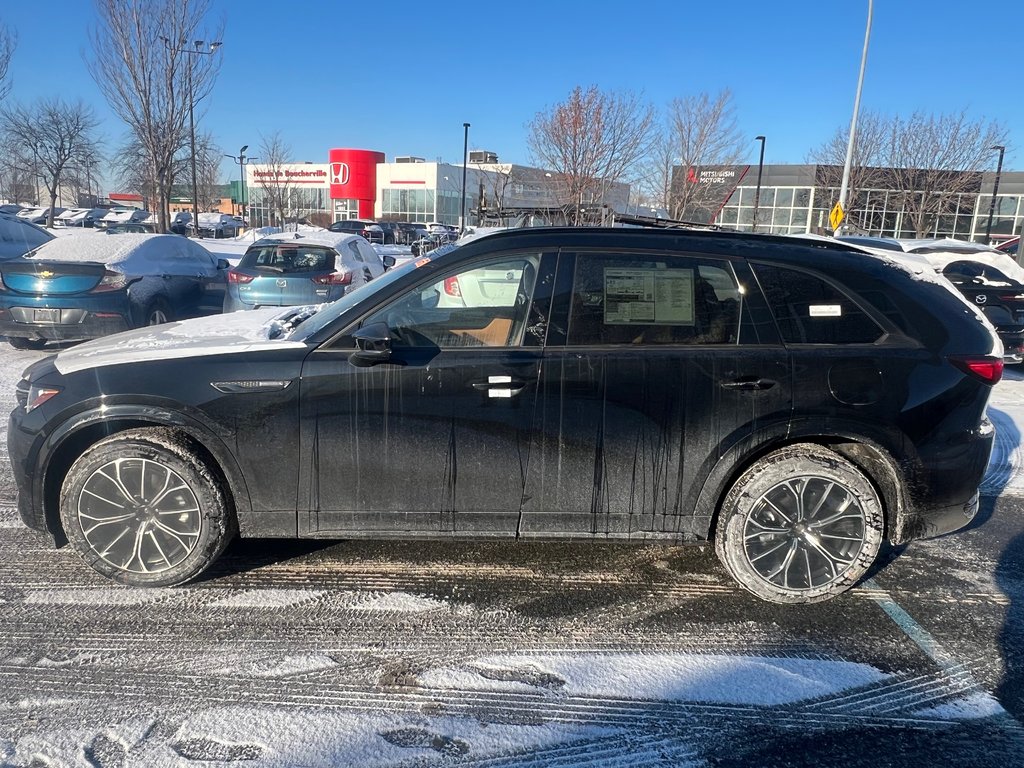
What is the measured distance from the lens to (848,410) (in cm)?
332

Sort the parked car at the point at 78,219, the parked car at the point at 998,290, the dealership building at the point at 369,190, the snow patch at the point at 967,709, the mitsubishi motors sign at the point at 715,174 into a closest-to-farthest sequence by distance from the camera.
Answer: the snow patch at the point at 967,709, the parked car at the point at 998,290, the mitsubishi motors sign at the point at 715,174, the parked car at the point at 78,219, the dealership building at the point at 369,190

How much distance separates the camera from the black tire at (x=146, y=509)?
10.7 feet

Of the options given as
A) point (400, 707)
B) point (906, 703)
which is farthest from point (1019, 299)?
point (400, 707)

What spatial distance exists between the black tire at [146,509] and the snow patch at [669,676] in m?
1.33

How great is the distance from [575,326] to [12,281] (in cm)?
762

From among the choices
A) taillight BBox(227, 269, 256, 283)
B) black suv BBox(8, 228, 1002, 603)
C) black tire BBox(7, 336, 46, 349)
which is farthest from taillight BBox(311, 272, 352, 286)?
black suv BBox(8, 228, 1002, 603)

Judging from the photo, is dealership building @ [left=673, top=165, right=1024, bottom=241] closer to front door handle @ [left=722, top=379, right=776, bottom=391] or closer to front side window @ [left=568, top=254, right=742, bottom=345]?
front side window @ [left=568, top=254, right=742, bottom=345]

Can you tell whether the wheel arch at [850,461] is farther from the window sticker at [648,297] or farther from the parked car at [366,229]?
the parked car at [366,229]

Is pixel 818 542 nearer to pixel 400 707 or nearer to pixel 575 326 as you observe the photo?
pixel 575 326

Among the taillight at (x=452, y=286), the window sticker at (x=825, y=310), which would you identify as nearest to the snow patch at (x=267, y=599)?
the taillight at (x=452, y=286)

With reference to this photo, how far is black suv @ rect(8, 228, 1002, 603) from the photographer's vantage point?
3268mm

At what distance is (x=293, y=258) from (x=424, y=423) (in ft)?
21.8

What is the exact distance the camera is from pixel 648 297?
342 centimetres

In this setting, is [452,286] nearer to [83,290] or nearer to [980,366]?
[980,366]
